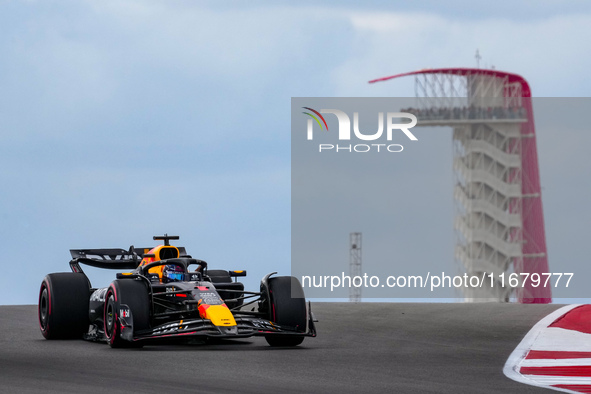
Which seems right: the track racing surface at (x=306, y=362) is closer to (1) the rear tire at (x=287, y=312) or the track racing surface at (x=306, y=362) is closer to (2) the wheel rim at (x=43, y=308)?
(1) the rear tire at (x=287, y=312)

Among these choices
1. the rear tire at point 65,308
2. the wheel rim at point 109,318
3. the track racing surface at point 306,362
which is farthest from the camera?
the rear tire at point 65,308

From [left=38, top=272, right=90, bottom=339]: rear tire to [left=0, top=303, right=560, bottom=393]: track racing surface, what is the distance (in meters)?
0.33

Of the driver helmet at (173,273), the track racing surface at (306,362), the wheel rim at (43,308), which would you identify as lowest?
the track racing surface at (306,362)

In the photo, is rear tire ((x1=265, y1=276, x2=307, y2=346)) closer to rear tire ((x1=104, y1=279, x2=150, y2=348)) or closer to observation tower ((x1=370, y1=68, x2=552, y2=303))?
rear tire ((x1=104, y1=279, x2=150, y2=348))

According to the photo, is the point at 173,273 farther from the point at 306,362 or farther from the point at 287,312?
the point at 306,362

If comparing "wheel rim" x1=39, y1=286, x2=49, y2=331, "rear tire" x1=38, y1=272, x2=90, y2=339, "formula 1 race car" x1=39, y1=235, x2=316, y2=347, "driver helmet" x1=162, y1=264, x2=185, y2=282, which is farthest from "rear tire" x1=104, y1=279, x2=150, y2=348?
"wheel rim" x1=39, y1=286, x2=49, y2=331

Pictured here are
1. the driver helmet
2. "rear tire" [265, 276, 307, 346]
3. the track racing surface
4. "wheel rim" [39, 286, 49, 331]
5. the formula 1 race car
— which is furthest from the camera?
"wheel rim" [39, 286, 49, 331]

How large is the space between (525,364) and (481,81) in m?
20.5

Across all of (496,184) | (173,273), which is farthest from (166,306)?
(496,184)

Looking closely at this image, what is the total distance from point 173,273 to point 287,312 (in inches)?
72.4

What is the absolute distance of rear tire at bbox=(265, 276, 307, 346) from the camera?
565 inches

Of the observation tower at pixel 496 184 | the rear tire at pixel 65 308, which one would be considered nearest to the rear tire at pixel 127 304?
the rear tire at pixel 65 308

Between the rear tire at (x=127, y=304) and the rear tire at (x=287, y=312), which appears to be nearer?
the rear tire at (x=127, y=304)

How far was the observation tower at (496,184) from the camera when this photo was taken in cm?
2389
